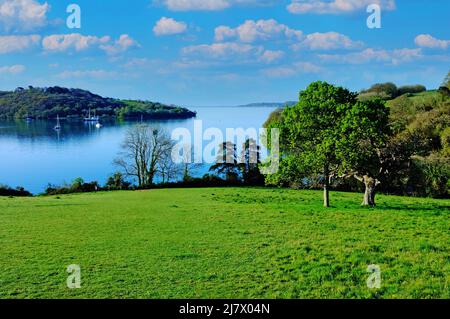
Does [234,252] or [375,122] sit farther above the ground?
[375,122]

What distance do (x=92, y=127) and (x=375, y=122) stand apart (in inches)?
5990

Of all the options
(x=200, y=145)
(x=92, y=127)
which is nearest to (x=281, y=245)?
(x=200, y=145)

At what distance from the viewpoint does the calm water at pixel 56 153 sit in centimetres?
7619

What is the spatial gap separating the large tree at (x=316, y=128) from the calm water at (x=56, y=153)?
2124 inches

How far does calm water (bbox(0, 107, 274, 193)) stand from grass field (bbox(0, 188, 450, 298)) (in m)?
53.6

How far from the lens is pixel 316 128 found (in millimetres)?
25297

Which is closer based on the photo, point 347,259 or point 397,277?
point 397,277

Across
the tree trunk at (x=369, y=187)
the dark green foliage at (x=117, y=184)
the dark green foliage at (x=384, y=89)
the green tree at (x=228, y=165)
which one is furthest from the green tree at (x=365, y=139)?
the dark green foliage at (x=384, y=89)

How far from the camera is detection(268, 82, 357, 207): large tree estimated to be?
24453mm

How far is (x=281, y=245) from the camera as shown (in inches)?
612

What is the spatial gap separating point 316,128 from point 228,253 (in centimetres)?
1334

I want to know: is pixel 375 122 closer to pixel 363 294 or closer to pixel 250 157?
pixel 363 294

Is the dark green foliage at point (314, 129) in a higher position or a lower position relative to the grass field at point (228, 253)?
higher

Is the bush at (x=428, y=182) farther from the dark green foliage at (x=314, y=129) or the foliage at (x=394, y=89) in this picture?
the foliage at (x=394, y=89)
